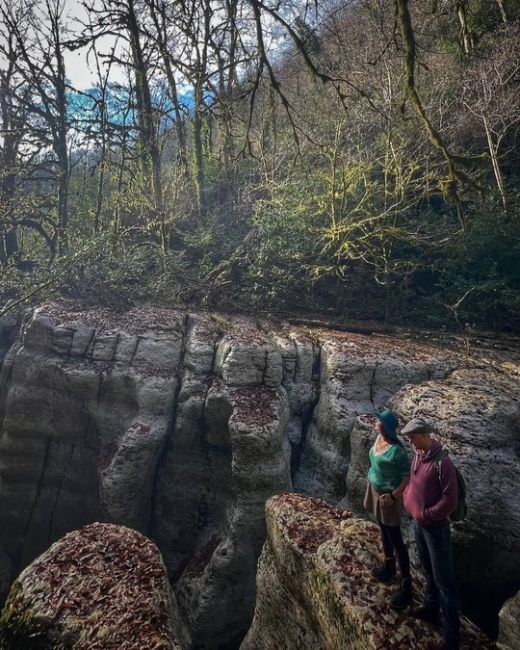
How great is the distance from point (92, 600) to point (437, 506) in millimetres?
4087

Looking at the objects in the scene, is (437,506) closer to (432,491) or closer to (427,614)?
(432,491)

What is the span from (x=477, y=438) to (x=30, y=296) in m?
11.5

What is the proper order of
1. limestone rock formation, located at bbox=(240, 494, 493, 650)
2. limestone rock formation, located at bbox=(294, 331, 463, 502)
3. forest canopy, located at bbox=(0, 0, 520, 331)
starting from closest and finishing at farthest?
limestone rock formation, located at bbox=(240, 494, 493, 650) → limestone rock formation, located at bbox=(294, 331, 463, 502) → forest canopy, located at bbox=(0, 0, 520, 331)

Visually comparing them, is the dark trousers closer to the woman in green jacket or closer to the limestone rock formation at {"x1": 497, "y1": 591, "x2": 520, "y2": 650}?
the woman in green jacket

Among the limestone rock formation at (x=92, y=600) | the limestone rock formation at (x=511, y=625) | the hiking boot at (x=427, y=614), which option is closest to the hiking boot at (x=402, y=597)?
the hiking boot at (x=427, y=614)

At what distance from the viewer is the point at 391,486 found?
4152mm

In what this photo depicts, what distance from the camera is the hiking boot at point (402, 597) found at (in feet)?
13.8

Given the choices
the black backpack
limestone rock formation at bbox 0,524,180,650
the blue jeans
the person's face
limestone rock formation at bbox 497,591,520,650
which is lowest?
limestone rock formation at bbox 497,591,520,650

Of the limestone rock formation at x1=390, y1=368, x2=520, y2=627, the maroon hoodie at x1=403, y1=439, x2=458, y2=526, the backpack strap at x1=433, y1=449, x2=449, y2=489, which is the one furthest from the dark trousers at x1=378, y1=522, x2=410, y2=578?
the limestone rock formation at x1=390, y1=368, x2=520, y2=627

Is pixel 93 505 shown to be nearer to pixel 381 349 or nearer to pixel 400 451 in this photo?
pixel 381 349

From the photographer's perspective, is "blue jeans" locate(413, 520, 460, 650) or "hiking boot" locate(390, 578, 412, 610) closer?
"blue jeans" locate(413, 520, 460, 650)

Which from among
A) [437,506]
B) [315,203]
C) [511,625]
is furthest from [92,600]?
[315,203]

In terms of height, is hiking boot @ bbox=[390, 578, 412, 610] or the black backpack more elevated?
the black backpack

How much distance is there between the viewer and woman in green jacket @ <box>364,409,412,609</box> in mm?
4121
